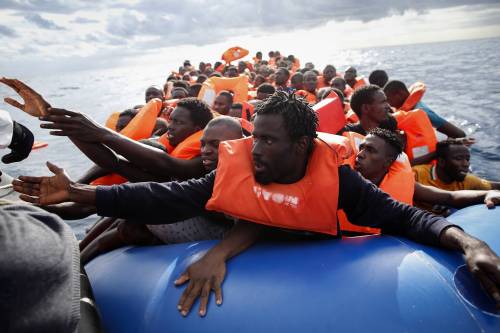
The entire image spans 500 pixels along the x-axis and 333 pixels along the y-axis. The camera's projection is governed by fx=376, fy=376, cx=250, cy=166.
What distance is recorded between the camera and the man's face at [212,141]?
2109 mm

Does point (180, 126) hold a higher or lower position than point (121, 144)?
lower

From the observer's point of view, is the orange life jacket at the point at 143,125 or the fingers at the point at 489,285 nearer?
the fingers at the point at 489,285

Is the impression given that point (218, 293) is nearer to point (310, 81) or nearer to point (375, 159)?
point (375, 159)

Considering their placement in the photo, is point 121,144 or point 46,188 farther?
point 121,144

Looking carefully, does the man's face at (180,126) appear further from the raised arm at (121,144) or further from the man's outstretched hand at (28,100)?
the man's outstretched hand at (28,100)

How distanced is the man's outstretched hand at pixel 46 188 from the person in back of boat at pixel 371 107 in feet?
8.77

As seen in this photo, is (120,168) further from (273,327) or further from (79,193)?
(273,327)

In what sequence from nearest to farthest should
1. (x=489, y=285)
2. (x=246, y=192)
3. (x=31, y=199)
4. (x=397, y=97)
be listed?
(x=489, y=285), (x=31, y=199), (x=246, y=192), (x=397, y=97)

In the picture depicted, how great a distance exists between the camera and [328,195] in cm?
150

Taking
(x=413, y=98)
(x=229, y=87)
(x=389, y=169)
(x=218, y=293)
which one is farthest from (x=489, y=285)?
(x=229, y=87)

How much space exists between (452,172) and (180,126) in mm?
2161

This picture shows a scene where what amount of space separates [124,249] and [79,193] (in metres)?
Answer: 0.49

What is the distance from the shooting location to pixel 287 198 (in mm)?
1526

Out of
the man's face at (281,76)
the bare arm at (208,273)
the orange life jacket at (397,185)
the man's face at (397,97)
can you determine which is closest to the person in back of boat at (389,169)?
the orange life jacket at (397,185)
